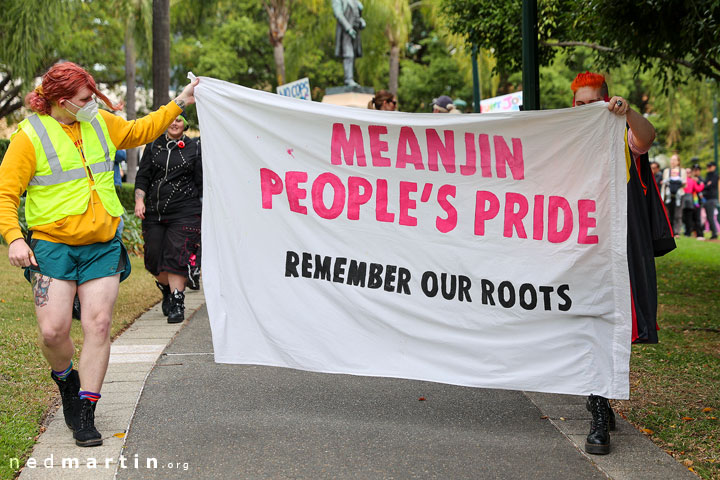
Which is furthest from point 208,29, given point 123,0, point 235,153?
point 235,153

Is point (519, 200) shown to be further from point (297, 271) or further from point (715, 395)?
point (715, 395)

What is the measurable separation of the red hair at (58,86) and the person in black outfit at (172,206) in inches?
134

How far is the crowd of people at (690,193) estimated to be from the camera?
2045 centimetres

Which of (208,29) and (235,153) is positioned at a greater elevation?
(208,29)

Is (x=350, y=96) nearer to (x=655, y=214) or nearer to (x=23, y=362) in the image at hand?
(x=23, y=362)

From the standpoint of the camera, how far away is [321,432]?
4.69 meters

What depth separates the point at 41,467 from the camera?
4039 mm

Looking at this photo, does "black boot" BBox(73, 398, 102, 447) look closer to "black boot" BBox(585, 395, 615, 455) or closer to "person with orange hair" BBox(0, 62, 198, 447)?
"person with orange hair" BBox(0, 62, 198, 447)

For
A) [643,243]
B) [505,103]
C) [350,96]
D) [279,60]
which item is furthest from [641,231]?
[279,60]

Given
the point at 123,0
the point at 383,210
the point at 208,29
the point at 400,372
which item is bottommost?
the point at 400,372

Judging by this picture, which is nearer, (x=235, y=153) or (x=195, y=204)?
(x=235, y=153)

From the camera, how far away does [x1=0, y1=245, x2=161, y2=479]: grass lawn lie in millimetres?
4430

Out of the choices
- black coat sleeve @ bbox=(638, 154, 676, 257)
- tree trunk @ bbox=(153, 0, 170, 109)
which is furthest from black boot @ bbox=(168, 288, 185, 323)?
tree trunk @ bbox=(153, 0, 170, 109)

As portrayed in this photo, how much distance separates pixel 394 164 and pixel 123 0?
61.1 feet
